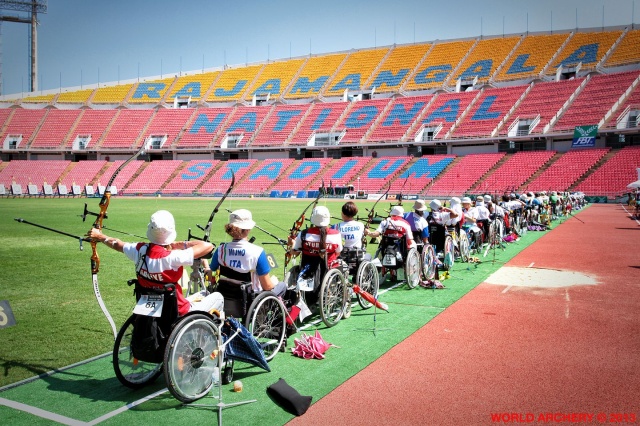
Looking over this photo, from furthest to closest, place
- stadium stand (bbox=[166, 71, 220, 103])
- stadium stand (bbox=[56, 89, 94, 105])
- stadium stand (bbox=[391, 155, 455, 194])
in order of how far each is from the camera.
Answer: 1. stadium stand (bbox=[56, 89, 94, 105])
2. stadium stand (bbox=[166, 71, 220, 103])
3. stadium stand (bbox=[391, 155, 455, 194])

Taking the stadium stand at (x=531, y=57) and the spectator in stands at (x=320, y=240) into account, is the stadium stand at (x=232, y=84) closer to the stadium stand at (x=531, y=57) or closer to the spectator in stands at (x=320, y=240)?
the stadium stand at (x=531, y=57)

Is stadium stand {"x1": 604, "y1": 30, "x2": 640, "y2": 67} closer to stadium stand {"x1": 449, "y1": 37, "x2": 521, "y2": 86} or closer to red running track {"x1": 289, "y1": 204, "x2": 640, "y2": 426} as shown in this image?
stadium stand {"x1": 449, "y1": 37, "x2": 521, "y2": 86}

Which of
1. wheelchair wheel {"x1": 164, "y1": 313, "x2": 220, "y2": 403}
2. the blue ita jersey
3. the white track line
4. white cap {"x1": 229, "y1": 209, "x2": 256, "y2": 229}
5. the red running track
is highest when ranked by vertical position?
white cap {"x1": 229, "y1": 209, "x2": 256, "y2": 229}

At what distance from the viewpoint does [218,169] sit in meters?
52.0

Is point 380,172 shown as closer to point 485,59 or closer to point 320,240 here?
point 485,59

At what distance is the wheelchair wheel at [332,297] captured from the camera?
19.4 feet

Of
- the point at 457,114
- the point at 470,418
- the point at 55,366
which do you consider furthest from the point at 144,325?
the point at 457,114

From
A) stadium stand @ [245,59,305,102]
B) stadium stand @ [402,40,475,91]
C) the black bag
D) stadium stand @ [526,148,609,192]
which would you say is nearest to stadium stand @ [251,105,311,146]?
stadium stand @ [245,59,305,102]

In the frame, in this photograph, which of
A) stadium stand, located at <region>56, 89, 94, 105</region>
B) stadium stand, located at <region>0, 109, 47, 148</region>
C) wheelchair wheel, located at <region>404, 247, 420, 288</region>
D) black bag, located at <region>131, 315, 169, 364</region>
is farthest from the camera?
stadium stand, located at <region>56, 89, 94, 105</region>

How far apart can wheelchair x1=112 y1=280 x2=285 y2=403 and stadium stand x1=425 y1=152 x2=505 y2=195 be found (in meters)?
36.6

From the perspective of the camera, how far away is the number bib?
392 centimetres

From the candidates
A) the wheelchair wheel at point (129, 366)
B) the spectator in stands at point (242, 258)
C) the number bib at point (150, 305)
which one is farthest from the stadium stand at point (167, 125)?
the number bib at point (150, 305)

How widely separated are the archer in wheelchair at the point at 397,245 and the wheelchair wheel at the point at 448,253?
1.81 m

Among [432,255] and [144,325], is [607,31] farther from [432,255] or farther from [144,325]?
[144,325]
